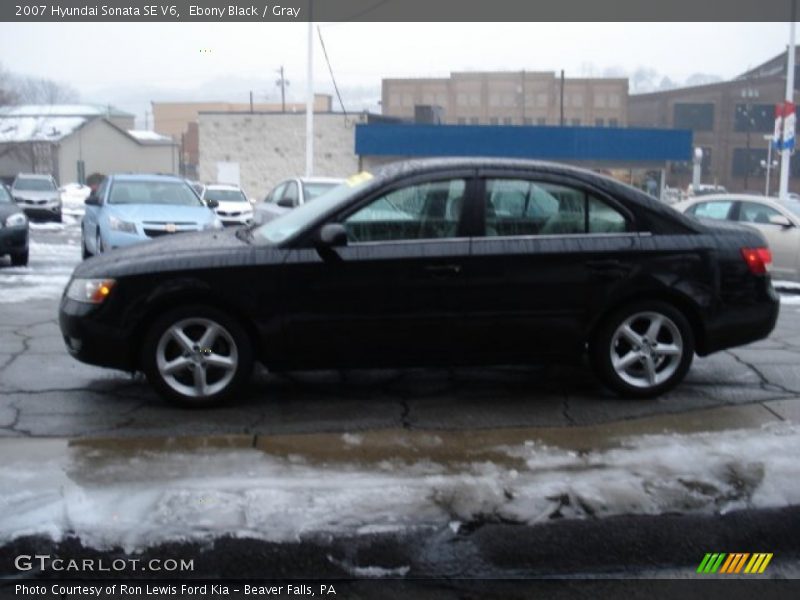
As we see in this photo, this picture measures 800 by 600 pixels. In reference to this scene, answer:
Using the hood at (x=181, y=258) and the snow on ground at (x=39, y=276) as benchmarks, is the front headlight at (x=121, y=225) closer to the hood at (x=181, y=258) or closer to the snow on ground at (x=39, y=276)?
the snow on ground at (x=39, y=276)

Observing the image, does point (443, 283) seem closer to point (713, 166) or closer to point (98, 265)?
point (98, 265)

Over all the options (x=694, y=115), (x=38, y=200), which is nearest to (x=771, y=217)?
(x=38, y=200)

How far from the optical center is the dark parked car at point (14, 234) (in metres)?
13.1

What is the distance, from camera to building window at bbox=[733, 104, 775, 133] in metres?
70.1

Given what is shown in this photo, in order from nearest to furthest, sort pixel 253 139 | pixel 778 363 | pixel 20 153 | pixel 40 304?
1. pixel 778 363
2. pixel 40 304
3. pixel 253 139
4. pixel 20 153

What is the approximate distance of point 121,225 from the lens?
40.6 ft

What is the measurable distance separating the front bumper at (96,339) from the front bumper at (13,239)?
26.6ft

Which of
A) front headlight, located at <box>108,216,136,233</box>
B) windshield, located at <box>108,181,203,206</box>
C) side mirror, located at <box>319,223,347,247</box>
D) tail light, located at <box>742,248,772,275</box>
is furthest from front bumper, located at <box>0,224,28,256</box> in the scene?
tail light, located at <box>742,248,772,275</box>

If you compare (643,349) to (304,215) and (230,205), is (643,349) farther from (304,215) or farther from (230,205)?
(230,205)

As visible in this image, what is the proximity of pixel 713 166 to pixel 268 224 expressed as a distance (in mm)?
72743

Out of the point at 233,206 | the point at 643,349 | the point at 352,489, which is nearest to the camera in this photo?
the point at 352,489

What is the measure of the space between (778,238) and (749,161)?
63.3 meters

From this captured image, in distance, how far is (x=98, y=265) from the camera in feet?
19.1

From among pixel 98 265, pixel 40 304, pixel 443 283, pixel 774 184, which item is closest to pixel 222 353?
pixel 98 265
